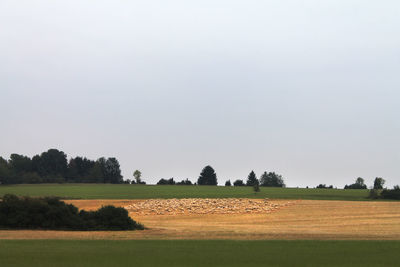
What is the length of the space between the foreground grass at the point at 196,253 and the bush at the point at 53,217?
11.6 metres

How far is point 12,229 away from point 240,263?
25.8m

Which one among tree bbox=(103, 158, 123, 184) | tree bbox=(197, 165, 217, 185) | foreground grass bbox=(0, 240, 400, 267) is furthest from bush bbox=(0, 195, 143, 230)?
tree bbox=(103, 158, 123, 184)

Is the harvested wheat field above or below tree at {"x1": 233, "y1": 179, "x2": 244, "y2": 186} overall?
below

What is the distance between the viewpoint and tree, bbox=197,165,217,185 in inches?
6324

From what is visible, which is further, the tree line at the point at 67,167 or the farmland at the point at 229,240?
the tree line at the point at 67,167

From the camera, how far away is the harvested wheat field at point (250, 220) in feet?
136

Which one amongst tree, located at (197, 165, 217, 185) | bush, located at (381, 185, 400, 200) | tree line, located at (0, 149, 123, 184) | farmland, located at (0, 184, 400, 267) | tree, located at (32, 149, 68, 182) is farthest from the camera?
tree, located at (32, 149, 68, 182)

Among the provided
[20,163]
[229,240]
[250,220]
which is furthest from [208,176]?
[229,240]

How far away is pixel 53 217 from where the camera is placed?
4744 cm

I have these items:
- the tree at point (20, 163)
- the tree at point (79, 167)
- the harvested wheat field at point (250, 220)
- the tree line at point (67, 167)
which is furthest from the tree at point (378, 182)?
the tree at point (20, 163)

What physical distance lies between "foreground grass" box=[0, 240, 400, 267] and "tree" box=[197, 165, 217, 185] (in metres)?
124

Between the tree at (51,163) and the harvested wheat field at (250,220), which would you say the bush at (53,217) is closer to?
the harvested wheat field at (250,220)

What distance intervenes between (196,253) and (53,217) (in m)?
21.2

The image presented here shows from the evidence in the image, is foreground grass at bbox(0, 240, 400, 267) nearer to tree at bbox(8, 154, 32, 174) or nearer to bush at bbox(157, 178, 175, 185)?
bush at bbox(157, 178, 175, 185)
